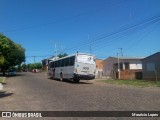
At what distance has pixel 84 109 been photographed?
1148cm

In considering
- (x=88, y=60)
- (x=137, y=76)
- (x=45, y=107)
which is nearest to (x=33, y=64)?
(x=137, y=76)

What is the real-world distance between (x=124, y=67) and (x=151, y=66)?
21611mm

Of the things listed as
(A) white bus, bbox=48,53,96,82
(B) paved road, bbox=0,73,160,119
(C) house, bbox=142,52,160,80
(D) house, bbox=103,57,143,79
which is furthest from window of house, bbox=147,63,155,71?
(B) paved road, bbox=0,73,160,119

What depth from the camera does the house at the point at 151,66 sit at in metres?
40.2

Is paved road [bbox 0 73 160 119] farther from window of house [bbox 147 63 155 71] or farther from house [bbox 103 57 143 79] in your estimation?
house [bbox 103 57 143 79]

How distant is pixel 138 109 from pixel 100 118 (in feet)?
7.32

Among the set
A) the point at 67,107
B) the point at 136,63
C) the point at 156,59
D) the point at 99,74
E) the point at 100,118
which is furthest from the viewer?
the point at 136,63

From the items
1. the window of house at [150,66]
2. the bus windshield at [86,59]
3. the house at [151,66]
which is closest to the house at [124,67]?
the house at [151,66]

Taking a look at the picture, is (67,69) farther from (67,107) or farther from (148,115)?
(148,115)

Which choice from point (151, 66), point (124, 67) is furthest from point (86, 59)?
point (124, 67)

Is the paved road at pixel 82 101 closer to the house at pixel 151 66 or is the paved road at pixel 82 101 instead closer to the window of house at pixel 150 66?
the house at pixel 151 66

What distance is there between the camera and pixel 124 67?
207 ft

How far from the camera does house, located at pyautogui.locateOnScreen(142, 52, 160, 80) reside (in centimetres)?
4022

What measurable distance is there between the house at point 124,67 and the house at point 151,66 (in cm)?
290
